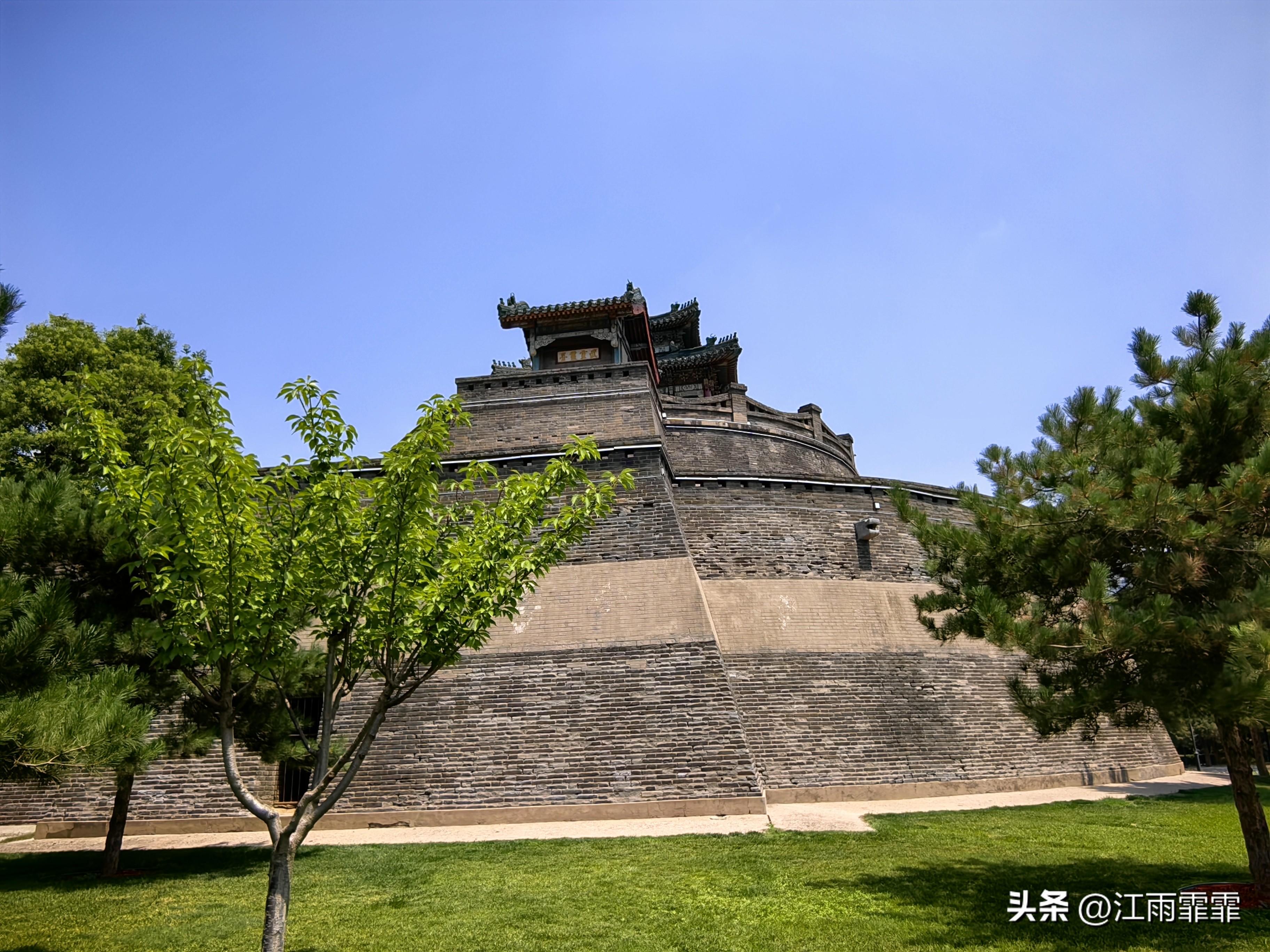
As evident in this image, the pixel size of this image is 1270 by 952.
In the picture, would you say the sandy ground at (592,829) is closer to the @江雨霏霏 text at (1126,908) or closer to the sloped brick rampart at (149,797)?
the sloped brick rampart at (149,797)

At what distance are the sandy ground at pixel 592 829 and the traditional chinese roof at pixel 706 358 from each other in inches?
837

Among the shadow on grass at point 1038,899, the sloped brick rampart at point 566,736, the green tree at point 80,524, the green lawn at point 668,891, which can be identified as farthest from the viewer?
the sloped brick rampart at point 566,736

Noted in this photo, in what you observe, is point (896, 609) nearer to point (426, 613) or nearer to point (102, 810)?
point (426, 613)

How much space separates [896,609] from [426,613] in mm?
11754

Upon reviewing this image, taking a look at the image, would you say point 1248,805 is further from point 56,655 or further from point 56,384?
point 56,384

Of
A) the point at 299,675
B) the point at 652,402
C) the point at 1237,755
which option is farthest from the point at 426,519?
the point at 652,402

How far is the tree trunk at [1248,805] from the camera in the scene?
606 centimetres

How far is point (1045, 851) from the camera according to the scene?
26.6 feet

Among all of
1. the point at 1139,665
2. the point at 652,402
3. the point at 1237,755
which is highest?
the point at 652,402

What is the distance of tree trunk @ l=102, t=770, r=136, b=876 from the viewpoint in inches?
324

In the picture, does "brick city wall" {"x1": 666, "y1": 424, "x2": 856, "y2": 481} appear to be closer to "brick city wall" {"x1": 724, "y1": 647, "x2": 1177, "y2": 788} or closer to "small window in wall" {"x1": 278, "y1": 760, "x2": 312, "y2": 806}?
"brick city wall" {"x1": 724, "y1": 647, "x2": 1177, "y2": 788}

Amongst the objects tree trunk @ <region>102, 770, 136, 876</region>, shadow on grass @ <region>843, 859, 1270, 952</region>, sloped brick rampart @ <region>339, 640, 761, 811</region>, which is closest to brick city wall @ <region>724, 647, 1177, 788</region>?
sloped brick rampart @ <region>339, 640, 761, 811</region>

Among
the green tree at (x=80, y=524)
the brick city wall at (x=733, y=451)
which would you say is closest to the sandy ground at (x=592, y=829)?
the green tree at (x=80, y=524)

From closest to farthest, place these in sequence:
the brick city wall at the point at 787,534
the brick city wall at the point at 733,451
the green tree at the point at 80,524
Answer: the green tree at the point at 80,524 < the brick city wall at the point at 787,534 < the brick city wall at the point at 733,451
